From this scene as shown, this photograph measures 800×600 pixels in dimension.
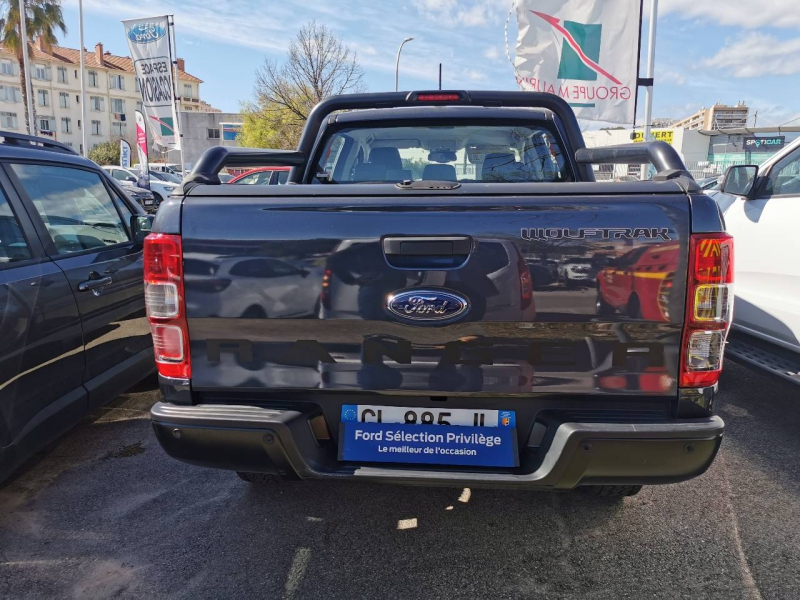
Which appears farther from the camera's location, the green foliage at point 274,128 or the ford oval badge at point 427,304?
the green foliage at point 274,128

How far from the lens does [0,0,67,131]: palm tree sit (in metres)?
30.3

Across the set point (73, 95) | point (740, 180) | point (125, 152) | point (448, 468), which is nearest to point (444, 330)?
point (448, 468)

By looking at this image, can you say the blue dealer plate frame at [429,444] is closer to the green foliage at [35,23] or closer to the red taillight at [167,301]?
the red taillight at [167,301]

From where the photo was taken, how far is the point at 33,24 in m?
31.6

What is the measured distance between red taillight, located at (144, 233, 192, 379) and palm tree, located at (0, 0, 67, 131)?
34099 millimetres

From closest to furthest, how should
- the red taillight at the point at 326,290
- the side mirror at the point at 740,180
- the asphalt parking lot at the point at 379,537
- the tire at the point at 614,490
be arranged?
the red taillight at the point at 326,290 < the asphalt parking lot at the point at 379,537 < the tire at the point at 614,490 < the side mirror at the point at 740,180

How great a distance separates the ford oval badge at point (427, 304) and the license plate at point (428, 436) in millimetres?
373

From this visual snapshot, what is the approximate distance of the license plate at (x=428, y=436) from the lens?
213 cm

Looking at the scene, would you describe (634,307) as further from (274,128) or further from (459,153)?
(274,128)

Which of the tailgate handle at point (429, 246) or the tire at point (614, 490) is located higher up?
the tailgate handle at point (429, 246)

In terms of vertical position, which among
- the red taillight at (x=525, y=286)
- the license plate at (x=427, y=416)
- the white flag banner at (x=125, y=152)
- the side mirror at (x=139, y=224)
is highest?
the white flag banner at (x=125, y=152)

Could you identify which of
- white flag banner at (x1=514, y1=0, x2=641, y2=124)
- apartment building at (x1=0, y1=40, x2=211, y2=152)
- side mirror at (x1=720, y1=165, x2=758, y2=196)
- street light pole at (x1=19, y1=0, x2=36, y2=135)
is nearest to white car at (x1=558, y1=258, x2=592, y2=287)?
side mirror at (x1=720, y1=165, x2=758, y2=196)

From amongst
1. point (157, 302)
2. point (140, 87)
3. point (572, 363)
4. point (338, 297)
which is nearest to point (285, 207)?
point (338, 297)

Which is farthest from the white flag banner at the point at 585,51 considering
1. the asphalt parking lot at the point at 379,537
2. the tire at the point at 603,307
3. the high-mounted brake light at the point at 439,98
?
the tire at the point at 603,307
